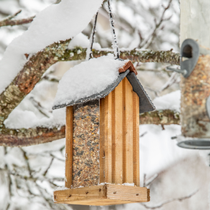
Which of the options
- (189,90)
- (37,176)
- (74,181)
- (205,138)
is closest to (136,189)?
(74,181)

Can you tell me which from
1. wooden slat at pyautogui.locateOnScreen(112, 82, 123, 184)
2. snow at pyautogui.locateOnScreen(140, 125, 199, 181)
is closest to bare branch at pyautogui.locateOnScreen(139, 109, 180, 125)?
wooden slat at pyautogui.locateOnScreen(112, 82, 123, 184)

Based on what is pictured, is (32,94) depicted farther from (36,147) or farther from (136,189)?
(136,189)

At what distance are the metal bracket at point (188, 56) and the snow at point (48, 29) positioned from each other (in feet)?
2.46

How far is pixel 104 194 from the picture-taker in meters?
1.88

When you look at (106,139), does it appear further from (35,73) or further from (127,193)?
(35,73)

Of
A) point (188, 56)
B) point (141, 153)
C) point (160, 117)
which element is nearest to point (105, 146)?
point (188, 56)

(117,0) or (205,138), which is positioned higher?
(117,0)

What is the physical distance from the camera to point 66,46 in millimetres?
2740

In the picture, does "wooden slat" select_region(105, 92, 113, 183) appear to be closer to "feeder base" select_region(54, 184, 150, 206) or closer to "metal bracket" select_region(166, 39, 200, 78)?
"feeder base" select_region(54, 184, 150, 206)

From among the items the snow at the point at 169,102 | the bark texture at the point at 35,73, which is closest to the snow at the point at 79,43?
the bark texture at the point at 35,73

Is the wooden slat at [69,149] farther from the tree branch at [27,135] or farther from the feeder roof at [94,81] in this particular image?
the tree branch at [27,135]

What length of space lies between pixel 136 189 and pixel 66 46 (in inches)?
51.9

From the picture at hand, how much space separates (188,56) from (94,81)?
62cm

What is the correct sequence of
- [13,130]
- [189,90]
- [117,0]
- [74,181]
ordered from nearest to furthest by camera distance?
[189,90], [74,181], [13,130], [117,0]
